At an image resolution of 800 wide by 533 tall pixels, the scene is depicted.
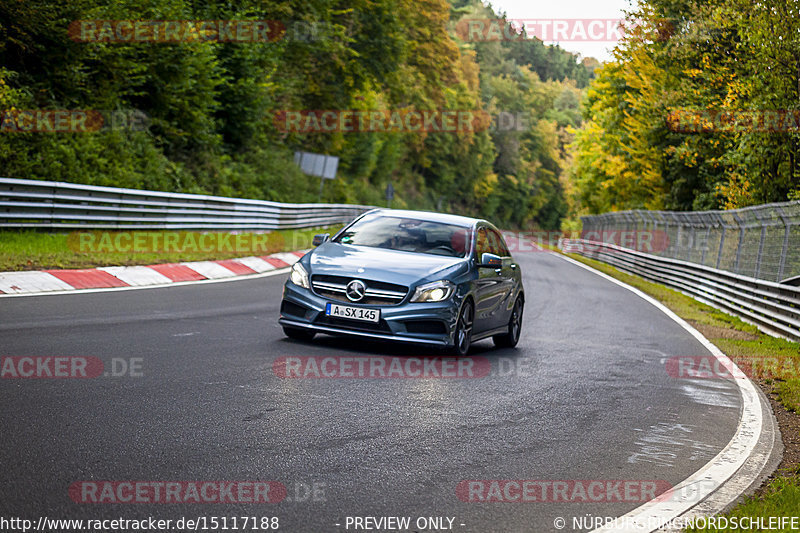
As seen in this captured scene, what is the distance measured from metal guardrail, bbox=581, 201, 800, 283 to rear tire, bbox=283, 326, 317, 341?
914cm

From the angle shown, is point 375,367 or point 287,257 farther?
point 287,257

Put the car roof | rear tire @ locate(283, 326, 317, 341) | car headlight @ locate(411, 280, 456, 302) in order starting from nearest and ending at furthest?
1. car headlight @ locate(411, 280, 456, 302)
2. rear tire @ locate(283, 326, 317, 341)
3. the car roof

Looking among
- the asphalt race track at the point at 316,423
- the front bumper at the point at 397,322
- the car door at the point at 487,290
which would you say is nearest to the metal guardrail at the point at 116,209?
the asphalt race track at the point at 316,423

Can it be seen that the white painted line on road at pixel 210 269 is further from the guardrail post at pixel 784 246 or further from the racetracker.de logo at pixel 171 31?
the guardrail post at pixel 784 246

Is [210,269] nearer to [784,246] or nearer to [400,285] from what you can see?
[400,285]

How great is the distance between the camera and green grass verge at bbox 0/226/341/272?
1412cm

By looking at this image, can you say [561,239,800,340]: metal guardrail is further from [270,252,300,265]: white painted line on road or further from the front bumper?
[270,252,300,265]: white painted line on road

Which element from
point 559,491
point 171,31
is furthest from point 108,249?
point 559,491

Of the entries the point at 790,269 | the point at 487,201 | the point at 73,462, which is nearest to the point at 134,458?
the point at 73,462

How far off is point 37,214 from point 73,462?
39.9ft

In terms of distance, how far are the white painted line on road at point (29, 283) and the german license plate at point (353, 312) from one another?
4.33 m

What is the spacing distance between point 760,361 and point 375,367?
5859 mm

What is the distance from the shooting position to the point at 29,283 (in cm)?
1238

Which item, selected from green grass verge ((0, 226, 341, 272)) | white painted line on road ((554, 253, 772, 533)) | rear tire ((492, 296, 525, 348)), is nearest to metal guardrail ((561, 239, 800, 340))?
rear tire ((492, 296, 525, 348))
